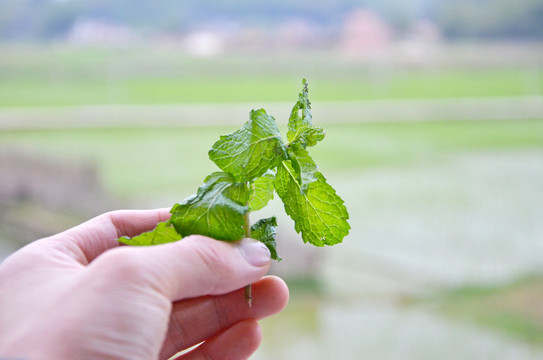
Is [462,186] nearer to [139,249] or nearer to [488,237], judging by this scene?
[488,237]

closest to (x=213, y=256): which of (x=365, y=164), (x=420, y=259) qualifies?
(x=420, y=259)

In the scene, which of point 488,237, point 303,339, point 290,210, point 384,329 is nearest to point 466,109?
point 488,237

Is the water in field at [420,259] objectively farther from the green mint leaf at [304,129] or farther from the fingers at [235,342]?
the green mint leaf at [304,129]

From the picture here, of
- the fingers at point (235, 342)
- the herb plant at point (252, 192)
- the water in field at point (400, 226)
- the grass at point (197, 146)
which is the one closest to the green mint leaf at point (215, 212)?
the herb plant at point (252, 192)

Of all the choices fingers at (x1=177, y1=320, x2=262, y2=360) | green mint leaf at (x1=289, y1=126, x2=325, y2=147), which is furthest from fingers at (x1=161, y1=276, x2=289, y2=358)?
green mint leaf at (x1=289, y1=126, x2=325, y2=147)

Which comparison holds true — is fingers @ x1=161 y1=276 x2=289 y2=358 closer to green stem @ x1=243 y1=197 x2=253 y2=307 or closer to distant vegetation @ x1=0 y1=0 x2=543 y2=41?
green stem @ x1=243 y1=197 x2=253 y2=307
